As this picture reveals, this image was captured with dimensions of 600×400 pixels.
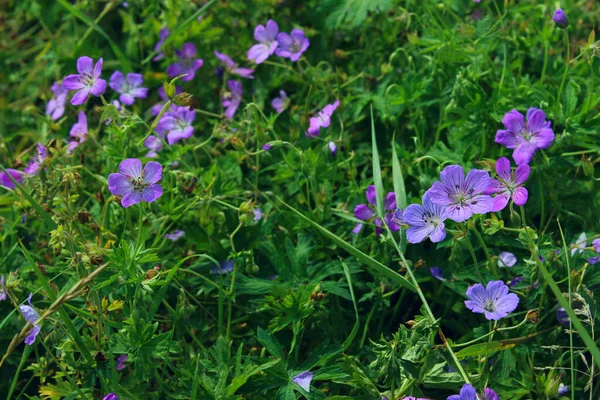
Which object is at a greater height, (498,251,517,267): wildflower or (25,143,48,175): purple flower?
(25,143,48,175): purple flower

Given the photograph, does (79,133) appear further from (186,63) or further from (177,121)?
(186,63)

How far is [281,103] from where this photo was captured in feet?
8.07

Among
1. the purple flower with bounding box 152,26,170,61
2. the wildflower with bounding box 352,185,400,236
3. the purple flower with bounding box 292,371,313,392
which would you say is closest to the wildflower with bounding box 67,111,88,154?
the purple flower with bounding box 152,26,170,61

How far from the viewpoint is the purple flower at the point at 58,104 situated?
2.48 m

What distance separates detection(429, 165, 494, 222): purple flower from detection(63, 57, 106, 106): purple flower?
2.90ft

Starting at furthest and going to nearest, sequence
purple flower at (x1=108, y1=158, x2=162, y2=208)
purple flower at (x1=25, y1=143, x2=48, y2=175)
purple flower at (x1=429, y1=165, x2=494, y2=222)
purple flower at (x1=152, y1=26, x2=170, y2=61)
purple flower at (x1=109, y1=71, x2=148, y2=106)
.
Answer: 1. purple flower at (x1=152, y1=26, x2=170, y2=61)
2. purple flower at (x1=109, y1=71, x2=148, y2=106)
3. purple flower at (x1=25, y1=143, x2=48, y2=175)
4. purple flower at (x1=108, y1=158, x2=162, y2=208)
5. purple flower at (x1=429, y1=165, x2=494, y2=222)

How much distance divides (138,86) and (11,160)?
461mm

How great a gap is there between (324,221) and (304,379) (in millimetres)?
493

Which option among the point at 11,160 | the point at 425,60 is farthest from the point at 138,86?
the point at 425,60

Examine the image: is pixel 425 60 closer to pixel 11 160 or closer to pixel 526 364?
pixel 526 364

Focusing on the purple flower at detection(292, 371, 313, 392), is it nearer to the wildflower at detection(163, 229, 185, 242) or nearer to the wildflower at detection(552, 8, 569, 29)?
the wildflower at detection(163, 229, 185, 242)

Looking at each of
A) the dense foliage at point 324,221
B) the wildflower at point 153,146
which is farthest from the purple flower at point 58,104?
the wildflower at point 153,146

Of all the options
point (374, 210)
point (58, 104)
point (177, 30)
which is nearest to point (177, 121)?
point (177, 30)

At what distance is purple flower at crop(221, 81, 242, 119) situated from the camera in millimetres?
2446
